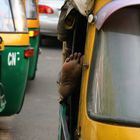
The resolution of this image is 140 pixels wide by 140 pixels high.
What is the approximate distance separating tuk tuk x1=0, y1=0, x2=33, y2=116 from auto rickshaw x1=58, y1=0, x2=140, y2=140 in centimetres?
343

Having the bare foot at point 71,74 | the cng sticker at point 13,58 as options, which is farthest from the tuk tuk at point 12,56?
the bare foot at point 71,74

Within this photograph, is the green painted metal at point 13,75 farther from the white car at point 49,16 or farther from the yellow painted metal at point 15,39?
the white car at point 49,16

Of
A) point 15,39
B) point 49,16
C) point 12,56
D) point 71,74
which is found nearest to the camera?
point 71,74

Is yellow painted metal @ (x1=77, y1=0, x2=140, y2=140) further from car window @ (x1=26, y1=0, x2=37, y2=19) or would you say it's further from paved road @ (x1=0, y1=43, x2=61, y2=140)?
car window @ (x1=26, y1=0, x2=37, y2=19)

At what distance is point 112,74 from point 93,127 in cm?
36

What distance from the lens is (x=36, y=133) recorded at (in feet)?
26.9

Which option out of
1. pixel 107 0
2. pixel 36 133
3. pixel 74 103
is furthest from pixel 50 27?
pixel 107 0

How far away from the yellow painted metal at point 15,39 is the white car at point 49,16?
10008 mm

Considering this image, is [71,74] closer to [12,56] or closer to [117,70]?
[117,70]

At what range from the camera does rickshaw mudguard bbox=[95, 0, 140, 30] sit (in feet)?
11.9

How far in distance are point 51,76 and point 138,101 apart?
9753 mm

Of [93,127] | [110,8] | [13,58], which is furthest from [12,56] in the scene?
[93,127]

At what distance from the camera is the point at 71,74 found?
4.52m

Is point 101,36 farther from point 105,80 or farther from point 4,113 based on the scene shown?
point 4,113
